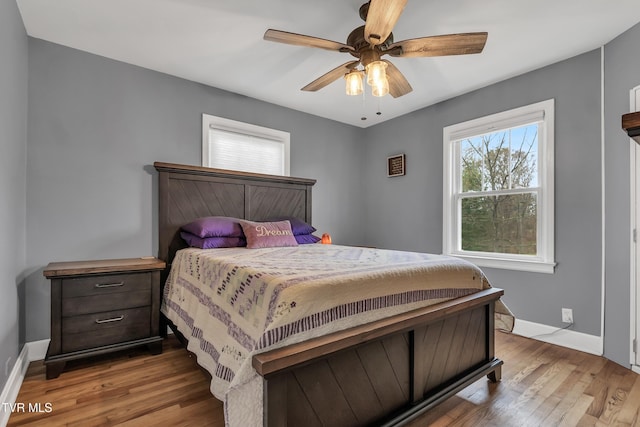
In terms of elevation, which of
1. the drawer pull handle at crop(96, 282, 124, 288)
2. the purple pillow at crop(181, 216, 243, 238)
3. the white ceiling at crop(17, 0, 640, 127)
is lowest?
the drawer pull handle at crop(96, 282, 124, 288)

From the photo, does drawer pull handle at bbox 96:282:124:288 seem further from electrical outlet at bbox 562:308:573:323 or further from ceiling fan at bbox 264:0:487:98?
Answer: electrical outlet at bbox 562:308:573:323

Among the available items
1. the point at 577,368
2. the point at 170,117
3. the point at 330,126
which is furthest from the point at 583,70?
the point at 170,117

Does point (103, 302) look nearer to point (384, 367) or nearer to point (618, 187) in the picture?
point (384, 367)

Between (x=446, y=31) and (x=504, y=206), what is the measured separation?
1861 mm

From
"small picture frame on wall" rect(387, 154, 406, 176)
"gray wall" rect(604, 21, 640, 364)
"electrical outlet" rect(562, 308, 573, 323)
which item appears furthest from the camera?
"small picture frame on wall" rect(387, 154, 406, 176)

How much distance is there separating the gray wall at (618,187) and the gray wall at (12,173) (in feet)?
13.3

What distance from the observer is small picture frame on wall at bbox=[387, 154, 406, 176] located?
13.6ft

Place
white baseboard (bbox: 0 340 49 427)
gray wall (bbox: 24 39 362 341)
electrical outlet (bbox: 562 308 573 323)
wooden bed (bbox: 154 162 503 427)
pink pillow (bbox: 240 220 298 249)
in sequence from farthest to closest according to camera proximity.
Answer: pink pillow (bbox: 240 220 298 249) → electrical outlet (bbox: 562 308 573 323) → gray wall (bbox: 24 39 362 341) → white baseboard (bbox: 0 340 49 427) → wooden bed (bbox: 154 162 503 427)

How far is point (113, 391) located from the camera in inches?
76.6

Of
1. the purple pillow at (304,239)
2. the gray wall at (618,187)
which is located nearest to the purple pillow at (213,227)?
the purple pillow at (304,239)

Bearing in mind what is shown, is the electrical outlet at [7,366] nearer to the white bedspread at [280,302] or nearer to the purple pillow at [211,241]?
the white bedspread at [280,302]

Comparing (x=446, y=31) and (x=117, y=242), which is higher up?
(x=446, y=31)

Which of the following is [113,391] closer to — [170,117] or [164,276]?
[164,276]

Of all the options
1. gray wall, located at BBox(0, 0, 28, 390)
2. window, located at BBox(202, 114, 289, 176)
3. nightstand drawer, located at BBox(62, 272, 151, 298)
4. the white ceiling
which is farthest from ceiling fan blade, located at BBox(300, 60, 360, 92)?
nightstand drawer, located at BBox(62, 272, 151, 298)
